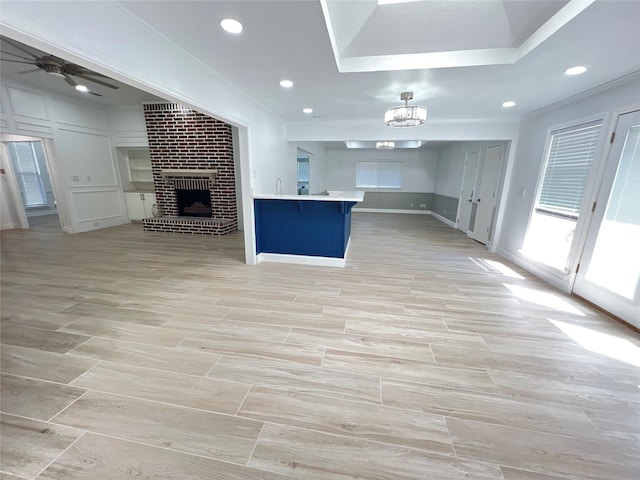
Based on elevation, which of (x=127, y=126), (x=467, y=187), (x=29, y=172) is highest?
(x=127, y=126)

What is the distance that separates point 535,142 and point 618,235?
1994 millimetres

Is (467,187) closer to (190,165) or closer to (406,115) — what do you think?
(406,115)

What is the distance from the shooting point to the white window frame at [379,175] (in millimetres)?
9711

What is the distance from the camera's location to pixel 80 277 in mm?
3301

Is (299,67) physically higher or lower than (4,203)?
higher

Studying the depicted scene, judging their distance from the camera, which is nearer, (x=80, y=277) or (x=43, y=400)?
(x=43, y=400)

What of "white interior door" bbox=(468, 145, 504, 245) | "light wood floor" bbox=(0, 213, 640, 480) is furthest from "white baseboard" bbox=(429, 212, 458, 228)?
"light wood floor" bbox=(0, 213, 640, 480)

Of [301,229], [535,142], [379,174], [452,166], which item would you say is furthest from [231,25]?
[379,174]

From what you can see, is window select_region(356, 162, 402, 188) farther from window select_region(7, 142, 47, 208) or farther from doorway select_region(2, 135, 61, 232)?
window select_region(7, 142, 47, 208)

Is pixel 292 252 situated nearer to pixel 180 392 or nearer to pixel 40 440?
pixel 180 392

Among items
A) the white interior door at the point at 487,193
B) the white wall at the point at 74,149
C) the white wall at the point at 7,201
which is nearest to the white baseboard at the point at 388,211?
the white interior door at the point at 487,193

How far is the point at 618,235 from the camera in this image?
2.69 m

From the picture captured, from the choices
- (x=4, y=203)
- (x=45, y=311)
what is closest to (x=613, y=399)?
(x=45, y=311)

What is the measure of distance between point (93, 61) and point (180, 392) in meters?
2.20
